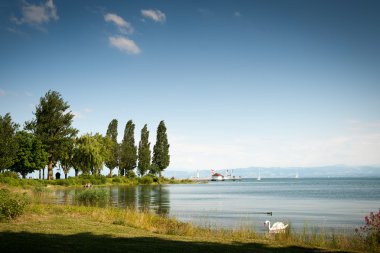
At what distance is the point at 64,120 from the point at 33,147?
25.9 ft

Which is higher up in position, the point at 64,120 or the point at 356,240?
the point at 64,120

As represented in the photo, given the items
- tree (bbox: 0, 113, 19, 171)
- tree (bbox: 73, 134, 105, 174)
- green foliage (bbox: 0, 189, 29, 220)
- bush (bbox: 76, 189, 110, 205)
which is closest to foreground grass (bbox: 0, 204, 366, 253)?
green foliage (bbox: 0, 189, 29, 220)

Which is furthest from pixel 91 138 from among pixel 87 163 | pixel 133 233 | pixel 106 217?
pixel 133 233

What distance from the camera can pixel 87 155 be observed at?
7725 centimetres

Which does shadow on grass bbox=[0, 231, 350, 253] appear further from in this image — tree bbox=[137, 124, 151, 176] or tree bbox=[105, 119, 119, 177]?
tree bbox=[137, 124, 151, 176]

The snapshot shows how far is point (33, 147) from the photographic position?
67.6 meters

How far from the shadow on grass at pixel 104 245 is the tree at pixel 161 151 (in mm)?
91135

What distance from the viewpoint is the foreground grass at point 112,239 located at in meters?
12.1

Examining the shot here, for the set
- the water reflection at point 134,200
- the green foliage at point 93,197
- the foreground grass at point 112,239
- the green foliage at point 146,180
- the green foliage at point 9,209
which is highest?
the green foliage at point 9,209

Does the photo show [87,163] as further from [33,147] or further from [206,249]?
[206,249]

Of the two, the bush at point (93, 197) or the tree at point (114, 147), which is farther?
the tree at point (114, 147)

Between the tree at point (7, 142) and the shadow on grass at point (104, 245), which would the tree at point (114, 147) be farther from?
the shadow on grass at point (104, 245)

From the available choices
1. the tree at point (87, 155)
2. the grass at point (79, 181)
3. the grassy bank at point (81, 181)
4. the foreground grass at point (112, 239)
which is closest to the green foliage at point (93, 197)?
the foreground grass at point (112, 239)

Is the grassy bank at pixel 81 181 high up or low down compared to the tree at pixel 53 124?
down
